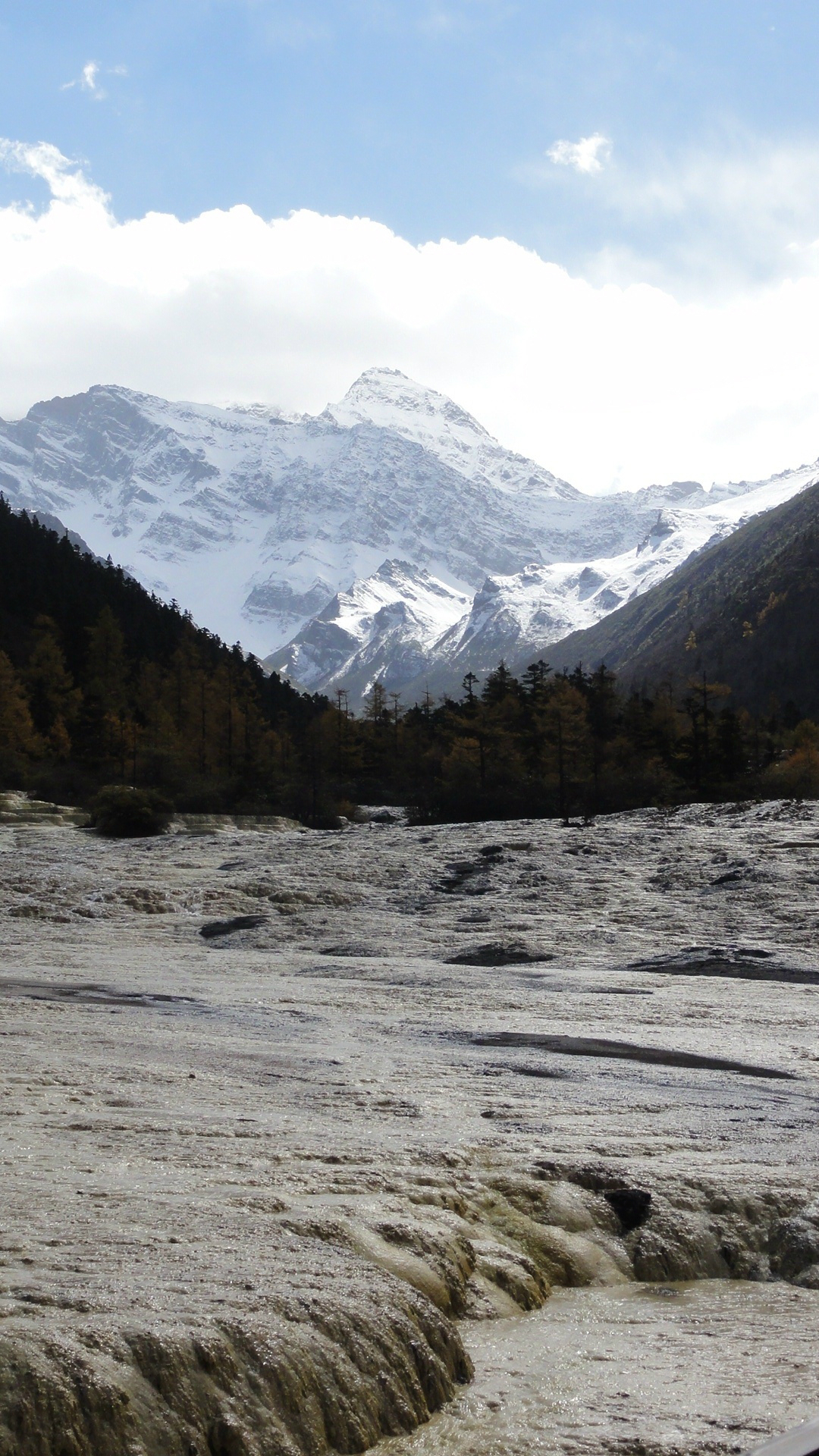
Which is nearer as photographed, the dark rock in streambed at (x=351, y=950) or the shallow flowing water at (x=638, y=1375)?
the shallow flowing water at (x=638, y=1375)

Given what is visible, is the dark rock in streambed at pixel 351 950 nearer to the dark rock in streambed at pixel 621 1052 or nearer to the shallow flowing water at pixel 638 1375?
the dark rock in streambed at pixel 621 1052

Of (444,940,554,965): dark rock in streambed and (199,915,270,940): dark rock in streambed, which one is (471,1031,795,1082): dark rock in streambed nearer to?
(444,940,554,965): dark rock in streambed

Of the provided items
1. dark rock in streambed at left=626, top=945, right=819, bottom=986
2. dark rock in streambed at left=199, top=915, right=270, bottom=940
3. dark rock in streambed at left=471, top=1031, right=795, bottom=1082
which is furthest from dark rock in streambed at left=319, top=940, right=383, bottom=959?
dark rock in streambed at left=471, top=1031, right=795, bottom=1082

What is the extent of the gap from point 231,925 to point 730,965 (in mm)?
11939

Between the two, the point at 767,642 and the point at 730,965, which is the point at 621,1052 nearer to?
the point at 730,965

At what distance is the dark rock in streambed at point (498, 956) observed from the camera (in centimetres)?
2495

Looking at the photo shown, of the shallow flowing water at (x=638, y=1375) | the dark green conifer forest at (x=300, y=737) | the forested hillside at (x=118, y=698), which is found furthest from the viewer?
the forested hillside at (x=118, y=698)

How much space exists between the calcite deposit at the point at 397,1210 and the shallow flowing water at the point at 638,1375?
2 cm

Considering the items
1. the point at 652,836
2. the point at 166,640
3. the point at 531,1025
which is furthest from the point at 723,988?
the point at 166,640

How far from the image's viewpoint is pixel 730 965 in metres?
24.1

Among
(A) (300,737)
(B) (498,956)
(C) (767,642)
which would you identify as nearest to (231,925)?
(B) (498,956)

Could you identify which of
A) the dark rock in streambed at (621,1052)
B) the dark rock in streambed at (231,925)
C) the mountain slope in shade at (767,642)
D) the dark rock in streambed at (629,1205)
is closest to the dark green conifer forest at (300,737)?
the dark rock in streambed at (231,925)

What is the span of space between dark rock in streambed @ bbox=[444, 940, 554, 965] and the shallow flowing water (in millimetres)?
16951

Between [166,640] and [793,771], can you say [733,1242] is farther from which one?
[166,640]
